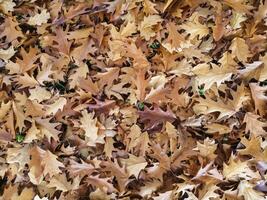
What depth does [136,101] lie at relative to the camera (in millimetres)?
1852

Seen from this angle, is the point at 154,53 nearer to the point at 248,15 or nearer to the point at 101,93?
the point at 101,93

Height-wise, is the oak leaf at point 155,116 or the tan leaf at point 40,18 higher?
the tan leaf at point 40,18

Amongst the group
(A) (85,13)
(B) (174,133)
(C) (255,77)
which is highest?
(A) (85,13)

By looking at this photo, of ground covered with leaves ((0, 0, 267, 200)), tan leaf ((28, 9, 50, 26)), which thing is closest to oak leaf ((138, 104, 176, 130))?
ground covered with leaves ((0, 0, 267, 200))

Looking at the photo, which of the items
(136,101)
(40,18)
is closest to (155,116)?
(136,101)

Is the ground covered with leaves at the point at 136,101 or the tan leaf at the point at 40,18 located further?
the tan leaf at the point at 40,18

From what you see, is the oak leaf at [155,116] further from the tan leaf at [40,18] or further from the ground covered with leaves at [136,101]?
the tan leaf at [40,18]

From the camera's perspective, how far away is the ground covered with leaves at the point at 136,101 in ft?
5.71

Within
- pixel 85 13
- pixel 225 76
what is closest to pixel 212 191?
pixel 225 76

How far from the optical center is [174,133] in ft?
5.85

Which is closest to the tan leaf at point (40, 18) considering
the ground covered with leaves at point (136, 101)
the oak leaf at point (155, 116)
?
the ground covered with leaves at point (136, 101)

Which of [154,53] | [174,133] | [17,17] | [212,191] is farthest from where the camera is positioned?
[17,17]

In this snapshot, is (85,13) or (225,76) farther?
(85,13)

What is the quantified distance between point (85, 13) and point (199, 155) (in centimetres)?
85
